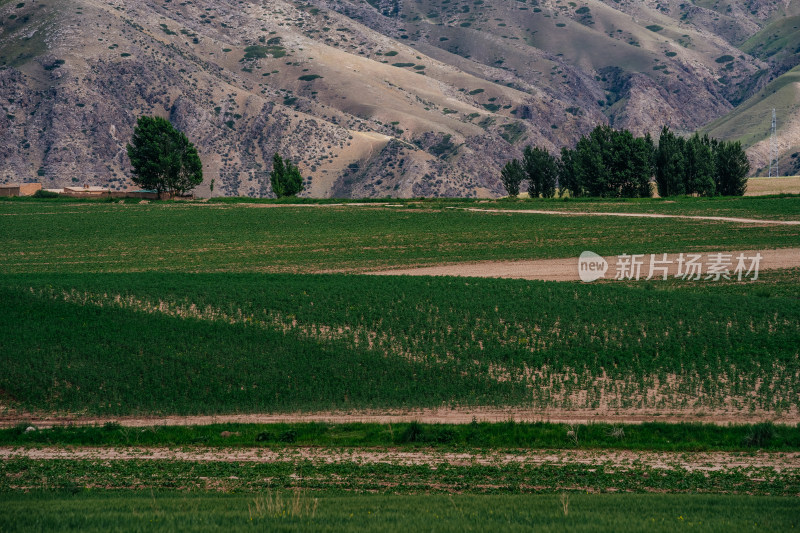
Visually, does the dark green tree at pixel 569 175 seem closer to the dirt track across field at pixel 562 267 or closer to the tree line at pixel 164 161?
the tree line at pixel 164 161

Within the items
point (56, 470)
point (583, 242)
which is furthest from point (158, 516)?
point (583, 242)

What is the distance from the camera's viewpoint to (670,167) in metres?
111

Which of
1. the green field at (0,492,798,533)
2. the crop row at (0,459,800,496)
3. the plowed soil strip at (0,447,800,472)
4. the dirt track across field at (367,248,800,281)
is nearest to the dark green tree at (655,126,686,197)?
the dirt track across field at (367,248,800,281)

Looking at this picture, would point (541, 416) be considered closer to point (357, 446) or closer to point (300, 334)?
point (357, 446)

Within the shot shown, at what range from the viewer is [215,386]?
26094 mm

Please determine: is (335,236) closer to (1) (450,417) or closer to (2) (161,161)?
(1) (450,417)

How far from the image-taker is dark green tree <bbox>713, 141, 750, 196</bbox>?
11344 cm

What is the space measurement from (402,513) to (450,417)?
10723mm

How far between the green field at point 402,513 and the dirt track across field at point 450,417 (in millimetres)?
8112

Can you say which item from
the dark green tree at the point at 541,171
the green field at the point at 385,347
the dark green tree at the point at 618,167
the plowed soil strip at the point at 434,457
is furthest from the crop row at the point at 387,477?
the dark green tree at the point at 541,171

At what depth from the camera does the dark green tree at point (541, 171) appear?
427ft

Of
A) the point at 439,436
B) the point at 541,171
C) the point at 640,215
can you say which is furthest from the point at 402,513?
the point at 541,171

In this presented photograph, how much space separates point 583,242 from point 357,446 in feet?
152

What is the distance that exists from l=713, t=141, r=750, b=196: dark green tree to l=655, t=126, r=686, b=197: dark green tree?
6.37 metres
